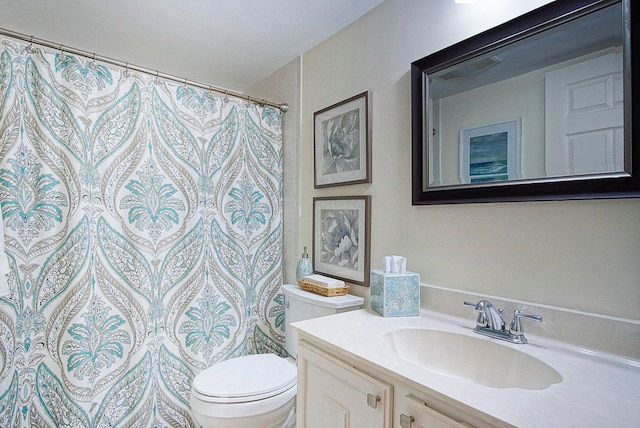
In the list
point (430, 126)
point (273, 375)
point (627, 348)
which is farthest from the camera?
point (273, 375)

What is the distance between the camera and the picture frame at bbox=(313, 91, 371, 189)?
5.30 feet

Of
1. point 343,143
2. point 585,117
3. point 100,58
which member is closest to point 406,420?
point 585,117

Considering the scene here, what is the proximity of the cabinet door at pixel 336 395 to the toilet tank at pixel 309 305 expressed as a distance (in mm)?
255

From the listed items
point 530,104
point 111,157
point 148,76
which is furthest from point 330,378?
point 148,76

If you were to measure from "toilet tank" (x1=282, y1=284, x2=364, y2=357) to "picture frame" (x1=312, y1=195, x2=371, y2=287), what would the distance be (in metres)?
0.13

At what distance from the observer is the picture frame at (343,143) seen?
1616 mm

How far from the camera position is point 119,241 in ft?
5.21

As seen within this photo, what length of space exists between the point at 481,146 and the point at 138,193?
1548 millimetres

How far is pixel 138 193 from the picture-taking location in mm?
1642

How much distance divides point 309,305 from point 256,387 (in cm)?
42

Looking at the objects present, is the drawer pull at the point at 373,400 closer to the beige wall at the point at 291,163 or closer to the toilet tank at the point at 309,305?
the toilet tank at the point at 309,305

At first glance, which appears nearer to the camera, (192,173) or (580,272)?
(580,272)

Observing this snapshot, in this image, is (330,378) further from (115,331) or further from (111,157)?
(111,157)

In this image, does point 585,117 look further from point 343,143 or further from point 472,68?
point 343,143
